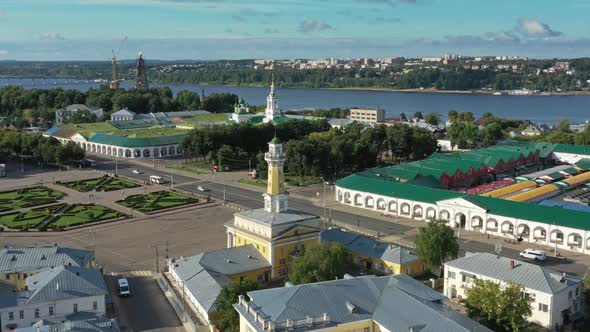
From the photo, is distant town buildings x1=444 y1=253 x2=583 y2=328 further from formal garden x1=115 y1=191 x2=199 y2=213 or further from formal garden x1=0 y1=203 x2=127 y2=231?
formal garden x1=0 y1=203 x2=127 y2=231

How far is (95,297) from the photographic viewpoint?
22250mm

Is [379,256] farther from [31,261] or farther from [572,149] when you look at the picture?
[572,149]

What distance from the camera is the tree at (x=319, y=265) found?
75.4 feet

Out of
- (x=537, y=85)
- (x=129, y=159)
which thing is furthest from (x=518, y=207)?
(x=537, y=85)

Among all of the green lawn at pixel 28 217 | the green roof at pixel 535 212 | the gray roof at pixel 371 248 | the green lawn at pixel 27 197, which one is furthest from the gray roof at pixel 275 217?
the green lawn at pixel 27 197

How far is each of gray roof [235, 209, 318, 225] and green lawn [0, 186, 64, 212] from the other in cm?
2119

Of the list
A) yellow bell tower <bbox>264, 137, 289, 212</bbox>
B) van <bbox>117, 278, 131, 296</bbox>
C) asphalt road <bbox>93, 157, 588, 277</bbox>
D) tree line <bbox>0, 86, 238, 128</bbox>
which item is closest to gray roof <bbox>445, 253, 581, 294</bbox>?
asphalt road <bbox>93, 157, 588, 277</bbox>

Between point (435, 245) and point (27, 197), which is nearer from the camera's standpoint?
point (435, 245)

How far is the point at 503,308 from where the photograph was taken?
19.6 meters

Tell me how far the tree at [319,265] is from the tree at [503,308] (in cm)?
580

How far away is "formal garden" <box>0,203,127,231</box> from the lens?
3650cm

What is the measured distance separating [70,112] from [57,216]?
185 ft

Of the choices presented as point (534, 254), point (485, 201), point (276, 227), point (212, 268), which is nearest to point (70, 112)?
point (485, 201)

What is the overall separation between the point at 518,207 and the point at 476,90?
16570 centimetres
